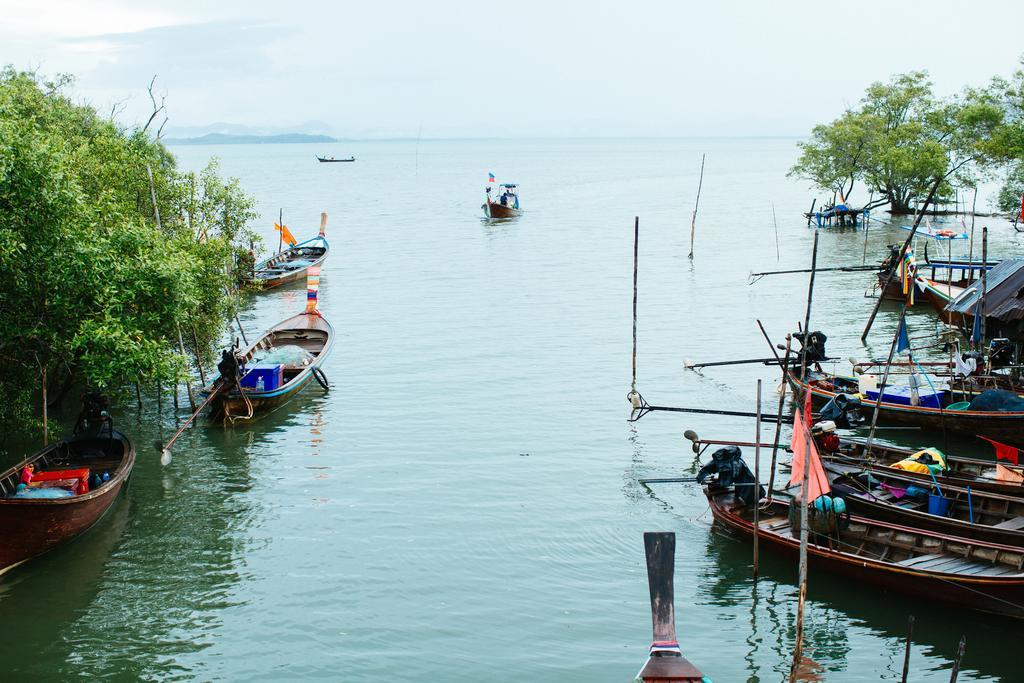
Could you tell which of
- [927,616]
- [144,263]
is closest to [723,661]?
[927,616]

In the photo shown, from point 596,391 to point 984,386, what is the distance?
1000cm

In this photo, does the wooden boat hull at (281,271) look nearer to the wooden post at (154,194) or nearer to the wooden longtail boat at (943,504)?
the wooden post at (154,194)

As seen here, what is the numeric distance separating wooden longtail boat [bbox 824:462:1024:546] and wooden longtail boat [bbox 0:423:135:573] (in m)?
12.9

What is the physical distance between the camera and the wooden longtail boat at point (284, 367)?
77.3 feet

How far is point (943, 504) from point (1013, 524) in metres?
1.08

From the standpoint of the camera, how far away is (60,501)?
15.3 m

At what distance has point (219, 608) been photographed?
579 inches

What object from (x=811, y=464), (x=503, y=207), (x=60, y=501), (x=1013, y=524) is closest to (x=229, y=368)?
(x=60, y=501)

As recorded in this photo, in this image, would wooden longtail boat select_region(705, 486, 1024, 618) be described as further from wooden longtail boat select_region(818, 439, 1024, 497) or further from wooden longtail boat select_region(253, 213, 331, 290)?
wooden longtail boat select_region(253, 213, 331, 290)

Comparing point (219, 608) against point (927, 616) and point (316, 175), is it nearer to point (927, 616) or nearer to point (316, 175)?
point (927, 616)

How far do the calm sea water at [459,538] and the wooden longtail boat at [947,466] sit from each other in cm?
296

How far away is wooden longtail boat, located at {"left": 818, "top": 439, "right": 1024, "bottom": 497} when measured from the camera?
16.4 m

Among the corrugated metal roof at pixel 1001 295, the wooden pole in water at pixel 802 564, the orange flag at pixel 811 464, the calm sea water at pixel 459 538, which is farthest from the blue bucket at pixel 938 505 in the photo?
the corrugated metal roof at pixel 1001 295

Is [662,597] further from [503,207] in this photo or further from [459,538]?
[503,207]
